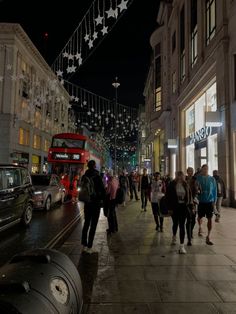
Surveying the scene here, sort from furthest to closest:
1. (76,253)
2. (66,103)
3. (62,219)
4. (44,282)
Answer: (66,103) → (62,219) → (76,253) → (44,282)

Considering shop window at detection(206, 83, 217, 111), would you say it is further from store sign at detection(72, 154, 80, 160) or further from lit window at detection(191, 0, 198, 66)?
store sign at detection(72, 154, 80, 160)

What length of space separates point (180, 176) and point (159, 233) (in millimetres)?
Answer: 2374

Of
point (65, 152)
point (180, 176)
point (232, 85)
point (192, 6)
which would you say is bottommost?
point (180, 176)

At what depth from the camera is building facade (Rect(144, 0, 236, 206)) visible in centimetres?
1520

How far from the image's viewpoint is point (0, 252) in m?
7.11

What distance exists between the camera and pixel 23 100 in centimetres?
3744

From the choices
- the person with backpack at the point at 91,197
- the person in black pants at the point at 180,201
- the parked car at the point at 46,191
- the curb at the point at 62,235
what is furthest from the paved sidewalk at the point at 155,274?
the parked car at the point at 46,191

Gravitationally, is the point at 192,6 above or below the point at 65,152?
above

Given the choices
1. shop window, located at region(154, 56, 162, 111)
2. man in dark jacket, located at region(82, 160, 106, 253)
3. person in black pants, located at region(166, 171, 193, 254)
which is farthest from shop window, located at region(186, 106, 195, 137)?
man in dark jacket, located at region(82, 160, 106, 253)

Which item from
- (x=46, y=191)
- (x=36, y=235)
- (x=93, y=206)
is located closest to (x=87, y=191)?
(x=93, y=206)

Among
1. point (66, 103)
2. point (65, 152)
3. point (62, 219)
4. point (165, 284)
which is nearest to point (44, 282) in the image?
point (165, 284)

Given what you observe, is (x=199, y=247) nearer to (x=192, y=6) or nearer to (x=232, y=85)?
(x=232, y=85)

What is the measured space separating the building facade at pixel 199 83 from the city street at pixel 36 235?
27.0 feet

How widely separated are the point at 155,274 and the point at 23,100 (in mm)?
35333
